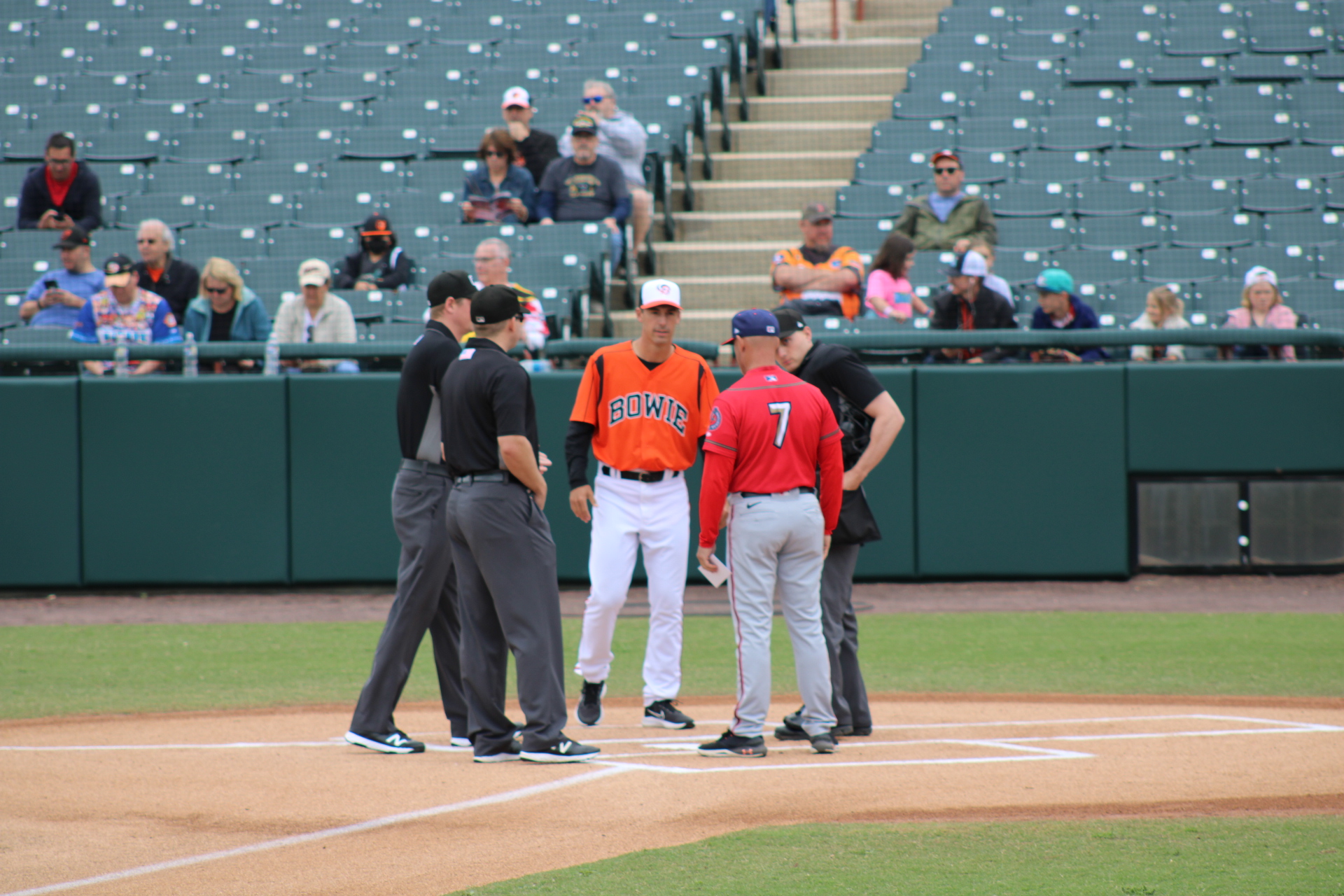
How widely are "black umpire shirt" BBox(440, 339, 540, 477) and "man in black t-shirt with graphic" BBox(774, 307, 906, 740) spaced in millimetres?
1239

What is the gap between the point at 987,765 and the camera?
547 centimetres

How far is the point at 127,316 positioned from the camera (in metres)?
11.0

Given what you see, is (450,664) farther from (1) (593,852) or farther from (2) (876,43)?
(2) (876,43)

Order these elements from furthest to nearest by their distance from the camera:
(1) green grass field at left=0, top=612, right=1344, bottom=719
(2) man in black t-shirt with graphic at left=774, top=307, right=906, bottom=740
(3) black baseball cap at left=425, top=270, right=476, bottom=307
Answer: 1. (1) green grass field at left=0, top=612, right=1344, bottom=719
2. (2) man in black t-shirt with graphic at left=774, top=307, right=906, bottom=740
3. (3) black baseball cap at left=425, top=270, right=476, bottom=307

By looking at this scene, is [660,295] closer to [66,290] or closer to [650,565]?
[650,565]

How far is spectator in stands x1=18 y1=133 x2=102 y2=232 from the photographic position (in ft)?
43.0

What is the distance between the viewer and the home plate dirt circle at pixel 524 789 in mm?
4195

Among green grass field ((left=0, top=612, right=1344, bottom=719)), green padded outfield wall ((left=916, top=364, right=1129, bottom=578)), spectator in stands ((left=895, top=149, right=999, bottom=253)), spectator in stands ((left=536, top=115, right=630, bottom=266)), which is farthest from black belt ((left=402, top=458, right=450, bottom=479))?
spectator in stands ((left=895, top=149, right=999, bottom=253))

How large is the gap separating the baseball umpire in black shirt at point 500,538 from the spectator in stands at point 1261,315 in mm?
6962

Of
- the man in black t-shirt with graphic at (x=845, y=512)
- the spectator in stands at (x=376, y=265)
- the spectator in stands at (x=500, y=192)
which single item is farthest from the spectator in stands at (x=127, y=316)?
the man in black t-shirt with graphic at (x=845, y=512)

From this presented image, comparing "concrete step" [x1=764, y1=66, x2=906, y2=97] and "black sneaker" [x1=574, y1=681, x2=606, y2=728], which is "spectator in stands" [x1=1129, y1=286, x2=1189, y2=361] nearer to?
"black sneaker" [x1=574, y1=681, x2=606, y2=728]

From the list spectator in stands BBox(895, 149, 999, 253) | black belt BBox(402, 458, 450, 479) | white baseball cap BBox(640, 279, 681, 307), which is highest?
spectator in stands BBox(895, 149, 999, 253)

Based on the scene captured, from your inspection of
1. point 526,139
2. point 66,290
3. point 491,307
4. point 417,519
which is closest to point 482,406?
point 491,307

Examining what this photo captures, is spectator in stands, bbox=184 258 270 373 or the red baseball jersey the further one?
spectator in stands, bbox=184 258 270 373
